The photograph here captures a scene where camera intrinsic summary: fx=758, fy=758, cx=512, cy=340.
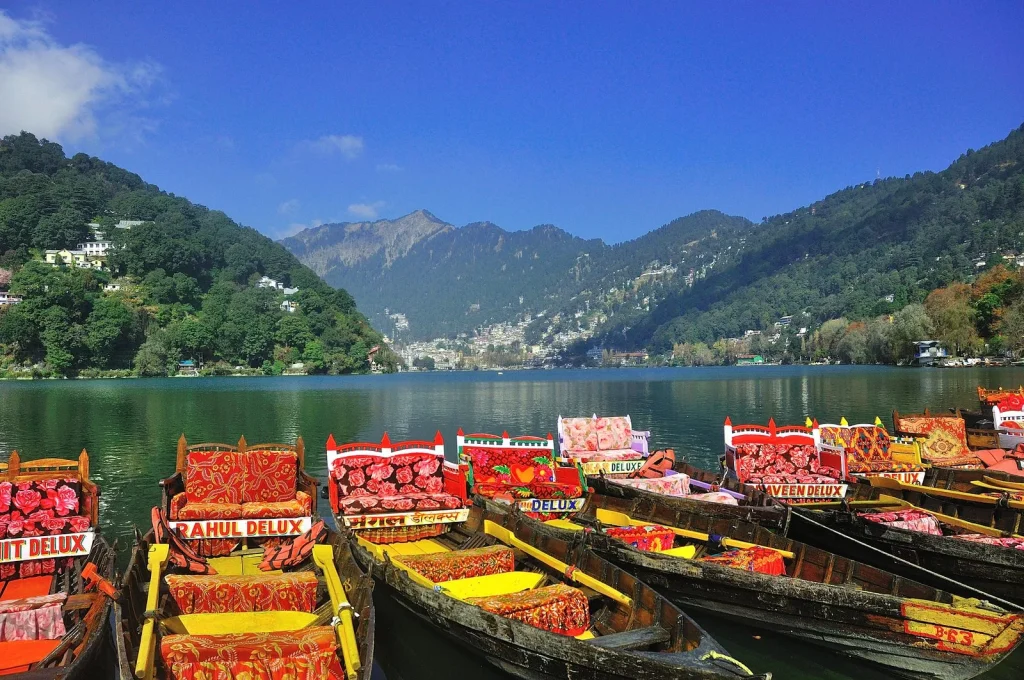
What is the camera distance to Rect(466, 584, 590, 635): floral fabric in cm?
841

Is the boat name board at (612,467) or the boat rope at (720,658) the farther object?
the boat name board at (612,467)

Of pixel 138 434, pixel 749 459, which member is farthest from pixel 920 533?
pixel 138 434

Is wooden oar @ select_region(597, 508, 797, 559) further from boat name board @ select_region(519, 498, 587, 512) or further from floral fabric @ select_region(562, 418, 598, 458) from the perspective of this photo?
floral fabric @ select_region(562, 418, 598, 458)

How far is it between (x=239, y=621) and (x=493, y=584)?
3219 millimetres

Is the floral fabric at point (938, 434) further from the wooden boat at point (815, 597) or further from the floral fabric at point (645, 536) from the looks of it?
the floral fabric at point (645, 536)

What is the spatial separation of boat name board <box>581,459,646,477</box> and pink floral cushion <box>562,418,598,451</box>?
1276mm

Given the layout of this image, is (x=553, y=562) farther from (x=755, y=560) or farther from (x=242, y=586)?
(x=242, y=586)

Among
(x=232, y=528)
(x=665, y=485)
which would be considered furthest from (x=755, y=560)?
(x=232, y=528)

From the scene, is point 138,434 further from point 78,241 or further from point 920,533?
point 78,241

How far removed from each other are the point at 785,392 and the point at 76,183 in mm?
173182

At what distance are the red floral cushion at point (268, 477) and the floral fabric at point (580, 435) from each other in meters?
8.49

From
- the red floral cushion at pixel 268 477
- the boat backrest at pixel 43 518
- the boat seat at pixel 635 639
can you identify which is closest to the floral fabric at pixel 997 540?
the boat seat at pixel 635 639

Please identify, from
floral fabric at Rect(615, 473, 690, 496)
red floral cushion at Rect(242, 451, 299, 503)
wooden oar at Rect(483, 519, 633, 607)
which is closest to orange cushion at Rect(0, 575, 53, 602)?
red floral cushion at Rect(242, 451, 299, 503)

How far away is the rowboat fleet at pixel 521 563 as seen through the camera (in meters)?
7.50
